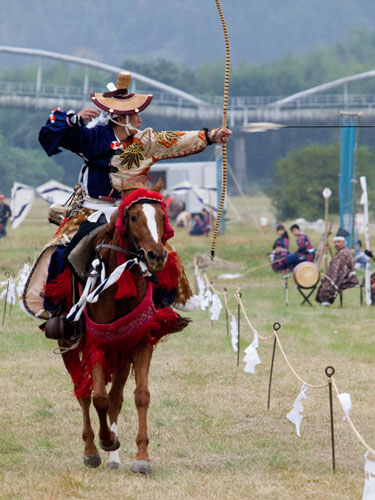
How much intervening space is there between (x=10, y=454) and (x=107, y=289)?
5.91 feet

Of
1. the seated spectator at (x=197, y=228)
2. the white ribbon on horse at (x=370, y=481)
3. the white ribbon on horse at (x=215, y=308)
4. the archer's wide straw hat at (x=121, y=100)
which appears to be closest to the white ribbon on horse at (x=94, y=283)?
the archer's wide straw hat at (x=121, y=100)

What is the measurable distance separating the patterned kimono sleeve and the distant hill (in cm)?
15448

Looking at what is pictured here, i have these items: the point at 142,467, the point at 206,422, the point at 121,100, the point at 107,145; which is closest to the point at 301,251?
the point at 206,422

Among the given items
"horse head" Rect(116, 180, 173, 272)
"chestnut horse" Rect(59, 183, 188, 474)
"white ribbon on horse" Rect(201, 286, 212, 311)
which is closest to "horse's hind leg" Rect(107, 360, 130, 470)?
"chestnut horse" Rect(59, 183, 188, 474)

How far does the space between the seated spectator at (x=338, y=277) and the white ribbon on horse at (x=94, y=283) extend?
41.9 feet

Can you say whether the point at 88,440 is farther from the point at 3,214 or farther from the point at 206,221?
the point at 206,221

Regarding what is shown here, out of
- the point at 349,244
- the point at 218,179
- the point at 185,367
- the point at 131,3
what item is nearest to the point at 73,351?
the point at 185,367

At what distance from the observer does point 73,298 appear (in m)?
7.47

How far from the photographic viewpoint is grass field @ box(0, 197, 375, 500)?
680 centimetres

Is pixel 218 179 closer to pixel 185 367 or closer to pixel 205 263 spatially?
pixel 205 263

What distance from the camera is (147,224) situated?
648cm

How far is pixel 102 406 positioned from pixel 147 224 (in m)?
1.48

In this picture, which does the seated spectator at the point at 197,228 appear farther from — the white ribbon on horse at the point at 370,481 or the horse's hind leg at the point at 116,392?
the white ribbon on horse at the point at 370,481

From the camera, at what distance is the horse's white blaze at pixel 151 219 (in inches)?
254
